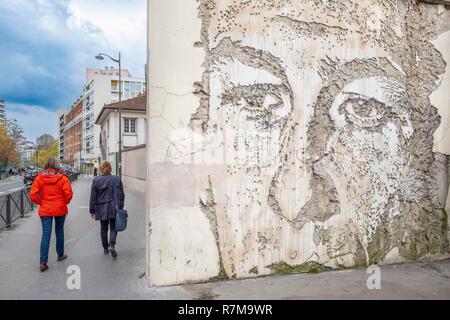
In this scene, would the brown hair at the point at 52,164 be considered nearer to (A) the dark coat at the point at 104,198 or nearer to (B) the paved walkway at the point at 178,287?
(A) the dark coat at the point at 104,198

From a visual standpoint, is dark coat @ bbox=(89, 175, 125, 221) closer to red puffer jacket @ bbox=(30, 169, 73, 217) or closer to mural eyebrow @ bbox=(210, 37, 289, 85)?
red puffer jacket @ bbox=(30, 169, 73, 217)

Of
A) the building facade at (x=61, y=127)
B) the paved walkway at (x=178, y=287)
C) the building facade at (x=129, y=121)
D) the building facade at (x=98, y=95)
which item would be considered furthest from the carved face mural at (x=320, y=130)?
the building facade at (x=61, y=127)

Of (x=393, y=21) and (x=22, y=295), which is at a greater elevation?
Result: (x=393, y=21)

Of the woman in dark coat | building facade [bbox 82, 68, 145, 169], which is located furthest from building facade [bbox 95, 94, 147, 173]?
building facade [bbox 82, 68, 145, 169]

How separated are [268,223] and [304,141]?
1.29 m

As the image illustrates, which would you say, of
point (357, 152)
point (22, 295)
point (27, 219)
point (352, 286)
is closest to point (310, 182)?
point (357, 152)

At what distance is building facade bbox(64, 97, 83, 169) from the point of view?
84.1 meters

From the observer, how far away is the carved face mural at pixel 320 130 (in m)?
4.55

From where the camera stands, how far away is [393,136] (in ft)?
17.5

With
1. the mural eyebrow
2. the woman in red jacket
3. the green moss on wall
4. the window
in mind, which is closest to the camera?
the mural eyebrow

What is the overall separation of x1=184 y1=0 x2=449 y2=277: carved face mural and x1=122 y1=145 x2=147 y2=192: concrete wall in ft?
39.4

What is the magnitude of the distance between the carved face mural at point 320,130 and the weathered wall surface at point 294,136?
0.02 metres

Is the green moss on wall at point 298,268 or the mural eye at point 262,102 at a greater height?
the mural eye at point 262,102
